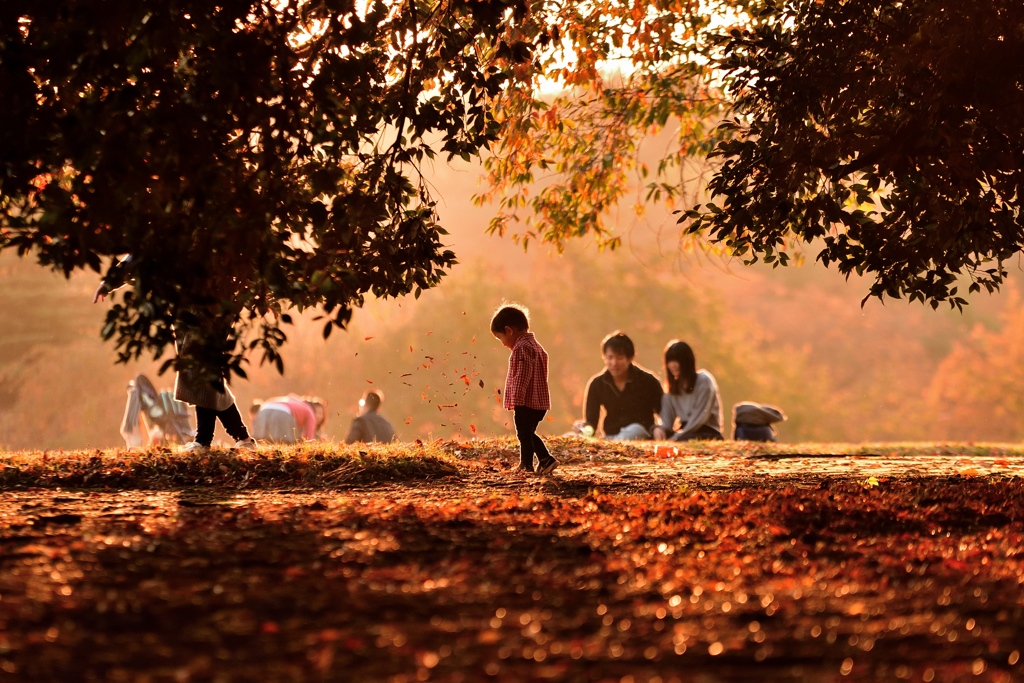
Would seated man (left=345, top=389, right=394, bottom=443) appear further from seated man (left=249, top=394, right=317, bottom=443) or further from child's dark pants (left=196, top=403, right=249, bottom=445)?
child's dark pants (left=196, top=403, right=249, bottom=445)

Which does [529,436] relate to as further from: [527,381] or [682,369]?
[682,369]

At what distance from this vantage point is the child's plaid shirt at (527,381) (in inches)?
344

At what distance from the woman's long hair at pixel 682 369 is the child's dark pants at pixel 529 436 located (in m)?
6.51

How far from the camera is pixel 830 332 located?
71438 millimetres

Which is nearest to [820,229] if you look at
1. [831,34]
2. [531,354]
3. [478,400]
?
[831,34]

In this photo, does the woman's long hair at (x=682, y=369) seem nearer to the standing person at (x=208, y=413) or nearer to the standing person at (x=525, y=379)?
the standing person at (x=525, y=379)

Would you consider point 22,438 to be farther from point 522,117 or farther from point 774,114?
point 774,114

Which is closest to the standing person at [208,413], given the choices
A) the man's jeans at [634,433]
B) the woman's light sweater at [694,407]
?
the man's jeans at [634,433]

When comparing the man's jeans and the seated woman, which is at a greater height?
the seated woman

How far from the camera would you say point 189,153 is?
5254mm

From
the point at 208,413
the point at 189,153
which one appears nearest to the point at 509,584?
the point at 189,153

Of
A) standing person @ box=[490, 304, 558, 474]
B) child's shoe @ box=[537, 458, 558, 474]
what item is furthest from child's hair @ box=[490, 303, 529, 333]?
child's shoe @ box=[537, 458, 558, 474]

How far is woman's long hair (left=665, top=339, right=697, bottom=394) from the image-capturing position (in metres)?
15.2

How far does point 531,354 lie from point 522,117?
9.04ft
